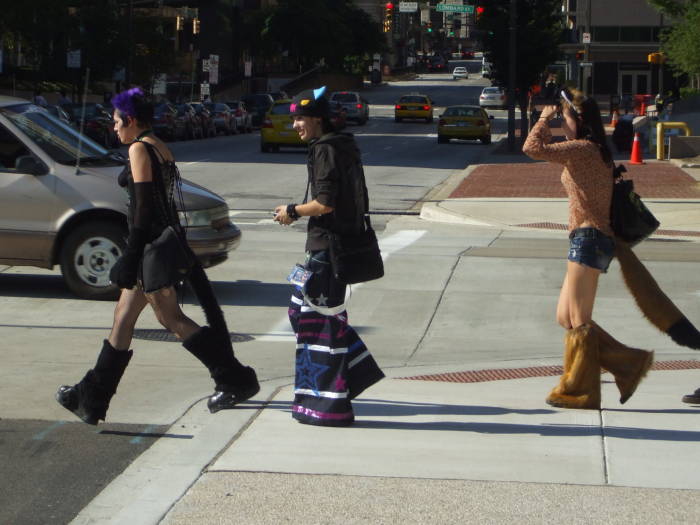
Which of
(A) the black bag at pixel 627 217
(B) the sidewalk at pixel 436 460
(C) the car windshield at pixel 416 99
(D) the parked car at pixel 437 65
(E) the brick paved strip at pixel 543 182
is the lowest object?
(B) the sidewalk at pixel 436 460

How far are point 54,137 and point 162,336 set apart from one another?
267cm

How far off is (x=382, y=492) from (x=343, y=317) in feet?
4.32

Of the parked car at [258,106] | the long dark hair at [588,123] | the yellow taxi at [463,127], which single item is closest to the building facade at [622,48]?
the parked car at [258,106]

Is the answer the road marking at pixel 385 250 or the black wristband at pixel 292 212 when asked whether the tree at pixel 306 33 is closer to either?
the road marking at pixel 385 250

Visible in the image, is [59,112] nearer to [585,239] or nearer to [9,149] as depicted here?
[9,149]

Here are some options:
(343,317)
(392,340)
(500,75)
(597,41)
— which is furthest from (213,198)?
(597,41)

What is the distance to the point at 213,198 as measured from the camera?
36.6 ft

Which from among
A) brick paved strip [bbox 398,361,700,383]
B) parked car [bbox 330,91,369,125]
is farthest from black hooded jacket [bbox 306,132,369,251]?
parked car [bbox 330,91,369,125]

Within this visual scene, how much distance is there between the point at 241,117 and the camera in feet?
173

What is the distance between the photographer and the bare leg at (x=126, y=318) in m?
6.57

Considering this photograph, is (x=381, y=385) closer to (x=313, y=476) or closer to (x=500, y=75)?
Result: (x=313, y=476)

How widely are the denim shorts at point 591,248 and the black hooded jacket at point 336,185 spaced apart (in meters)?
1.21

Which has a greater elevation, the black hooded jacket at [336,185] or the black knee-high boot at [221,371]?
the black hooded jacket at [336,185]

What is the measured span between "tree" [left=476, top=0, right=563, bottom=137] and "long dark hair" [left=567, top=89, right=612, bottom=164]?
3603cm
